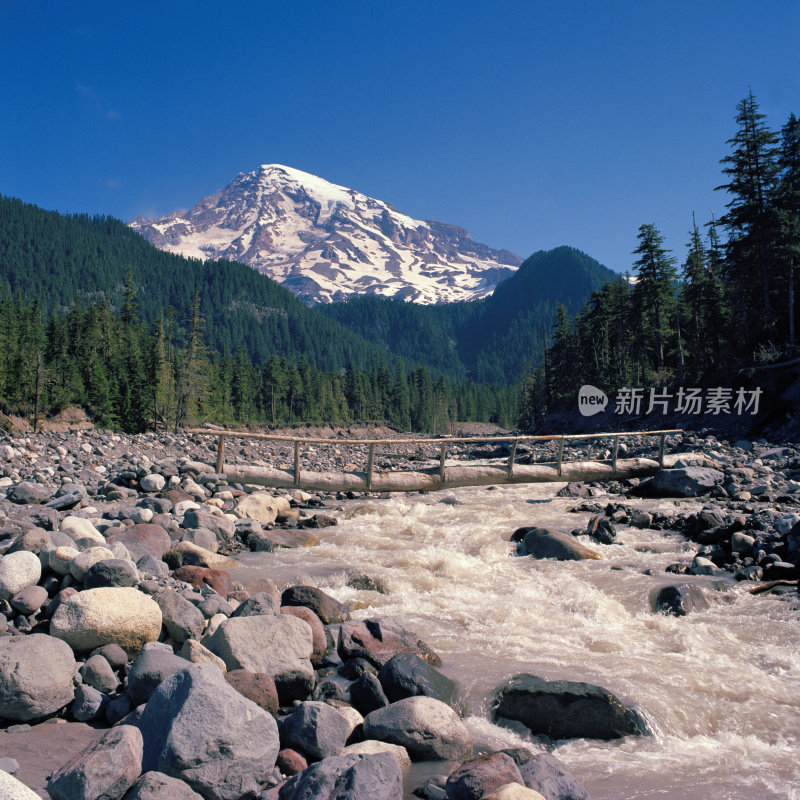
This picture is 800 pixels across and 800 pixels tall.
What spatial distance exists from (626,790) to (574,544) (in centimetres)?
598

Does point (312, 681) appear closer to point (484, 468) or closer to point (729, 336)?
point (484, 468)

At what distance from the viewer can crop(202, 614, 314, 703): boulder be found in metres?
4.38

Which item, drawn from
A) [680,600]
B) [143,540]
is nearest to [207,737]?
[143,540]

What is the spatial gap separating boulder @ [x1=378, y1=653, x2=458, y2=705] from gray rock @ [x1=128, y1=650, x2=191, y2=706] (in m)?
1.61

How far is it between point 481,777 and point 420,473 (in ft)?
41.7

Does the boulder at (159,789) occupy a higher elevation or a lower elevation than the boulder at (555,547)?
higher

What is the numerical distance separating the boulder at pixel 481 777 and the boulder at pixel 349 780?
347mm

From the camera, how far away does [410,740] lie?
149 inches

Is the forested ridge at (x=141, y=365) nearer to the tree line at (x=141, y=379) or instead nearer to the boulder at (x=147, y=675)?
the tree line at (x=141, y=379)

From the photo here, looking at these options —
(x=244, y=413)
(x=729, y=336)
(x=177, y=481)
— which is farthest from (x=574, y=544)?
(x=244, y=413)

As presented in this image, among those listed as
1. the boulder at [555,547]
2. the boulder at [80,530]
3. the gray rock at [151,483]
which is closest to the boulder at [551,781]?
the boulder at [80,530]

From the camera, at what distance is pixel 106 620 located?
456cm

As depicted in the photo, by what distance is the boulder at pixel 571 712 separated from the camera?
4203mm

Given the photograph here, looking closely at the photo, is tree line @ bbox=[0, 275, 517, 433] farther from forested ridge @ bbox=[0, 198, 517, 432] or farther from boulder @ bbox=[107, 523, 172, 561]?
boulder @ bbox=[107, 523, 172, 561]
